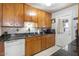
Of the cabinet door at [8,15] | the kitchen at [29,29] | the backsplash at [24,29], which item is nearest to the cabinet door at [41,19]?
the kitchen at [29,29]

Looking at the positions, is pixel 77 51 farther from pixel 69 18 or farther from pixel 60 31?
pixel 69 18

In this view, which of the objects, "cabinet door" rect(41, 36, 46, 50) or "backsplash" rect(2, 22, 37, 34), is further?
"cabinet door" rect(41, 36, 46, 50)

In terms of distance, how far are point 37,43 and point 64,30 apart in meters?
0.52

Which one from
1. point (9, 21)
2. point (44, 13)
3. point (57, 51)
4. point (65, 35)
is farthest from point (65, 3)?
point (9, 21)

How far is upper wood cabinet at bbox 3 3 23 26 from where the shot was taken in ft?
6.02

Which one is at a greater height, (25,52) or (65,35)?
(65,35)

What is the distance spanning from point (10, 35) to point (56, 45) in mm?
793

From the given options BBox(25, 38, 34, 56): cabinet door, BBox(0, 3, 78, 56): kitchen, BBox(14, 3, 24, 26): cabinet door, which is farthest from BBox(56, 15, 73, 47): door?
BBox(14, 3, 24, 26): cabinet door

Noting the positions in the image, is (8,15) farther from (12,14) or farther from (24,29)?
(24,29)

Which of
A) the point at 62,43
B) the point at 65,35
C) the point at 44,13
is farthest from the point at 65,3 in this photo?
the point at 62,43

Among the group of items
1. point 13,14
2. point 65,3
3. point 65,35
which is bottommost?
point 65,35

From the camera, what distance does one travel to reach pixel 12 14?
186cm

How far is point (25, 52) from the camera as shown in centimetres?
189

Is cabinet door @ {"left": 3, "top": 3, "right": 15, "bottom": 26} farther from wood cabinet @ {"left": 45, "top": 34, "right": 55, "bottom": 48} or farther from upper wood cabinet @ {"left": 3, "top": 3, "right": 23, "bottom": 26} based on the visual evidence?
wood cabinet @ {"left": 45, "top": 34, "right": 55, "bottom": 48}
